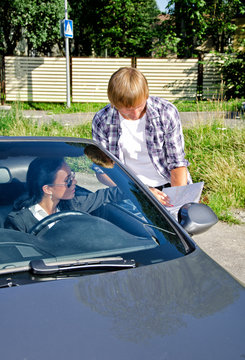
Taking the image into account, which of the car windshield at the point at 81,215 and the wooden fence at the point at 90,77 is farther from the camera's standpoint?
the wooden fence at the point at 90,77

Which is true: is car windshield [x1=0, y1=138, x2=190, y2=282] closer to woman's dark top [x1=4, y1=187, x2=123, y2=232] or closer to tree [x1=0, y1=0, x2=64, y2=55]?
woman's dark top [x1=4, y1=187, x2=123, y2=232]

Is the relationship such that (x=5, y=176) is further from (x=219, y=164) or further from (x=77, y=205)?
(x=219, y=164)


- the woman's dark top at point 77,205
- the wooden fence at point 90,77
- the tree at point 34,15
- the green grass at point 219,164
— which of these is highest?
the tree at point 34,15

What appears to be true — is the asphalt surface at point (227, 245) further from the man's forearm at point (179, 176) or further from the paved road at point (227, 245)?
the man's forearm at point (179, 176)

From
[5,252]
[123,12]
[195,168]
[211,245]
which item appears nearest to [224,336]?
[5,252]

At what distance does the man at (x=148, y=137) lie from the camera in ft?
9.55

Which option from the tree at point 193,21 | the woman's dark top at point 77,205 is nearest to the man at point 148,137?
the woman's dark top at point 77,205

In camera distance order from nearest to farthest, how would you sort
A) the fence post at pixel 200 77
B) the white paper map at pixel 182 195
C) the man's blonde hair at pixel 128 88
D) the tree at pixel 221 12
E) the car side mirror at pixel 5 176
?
the car side mirror at pixel 5 176, the white paper map at pixel 182 195, the man's blonde hair at pixel 128 88, the fence post at pixel 200 77, the tree at pixel 221 12

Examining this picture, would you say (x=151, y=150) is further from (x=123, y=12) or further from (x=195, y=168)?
(x=123, y=12)

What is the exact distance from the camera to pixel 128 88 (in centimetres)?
267

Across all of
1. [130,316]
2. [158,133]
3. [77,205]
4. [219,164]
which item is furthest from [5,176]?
[219,164]

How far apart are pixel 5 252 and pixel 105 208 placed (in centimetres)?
60

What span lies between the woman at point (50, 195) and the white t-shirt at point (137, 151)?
828 millimetres

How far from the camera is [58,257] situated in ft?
5.79
